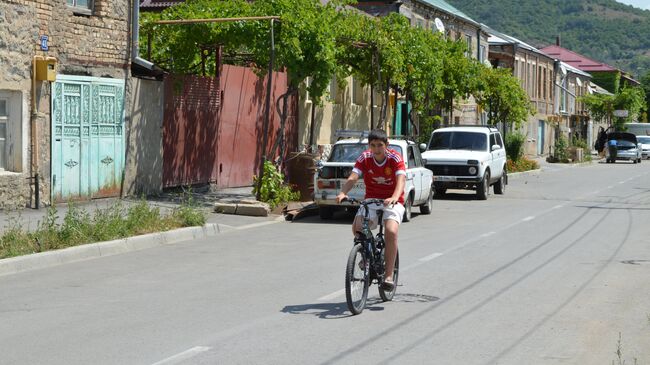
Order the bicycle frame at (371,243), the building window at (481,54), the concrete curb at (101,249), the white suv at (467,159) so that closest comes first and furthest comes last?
1. the bicycle frame at (371,243)
2. the concrete curb at (101,249)
3. the white suv at (467,159)
4. the building window at (481,54)

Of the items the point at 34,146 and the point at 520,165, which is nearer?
the point at 34,146

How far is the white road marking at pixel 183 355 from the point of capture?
7707 mm

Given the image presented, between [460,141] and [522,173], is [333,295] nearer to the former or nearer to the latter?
[460,141]

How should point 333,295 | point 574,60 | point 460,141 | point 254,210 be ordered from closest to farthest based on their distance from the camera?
1. point 333,295
2. point 254,210
3. point 460,141
4. point 574,60

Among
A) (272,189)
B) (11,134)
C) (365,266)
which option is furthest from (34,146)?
(365,266)

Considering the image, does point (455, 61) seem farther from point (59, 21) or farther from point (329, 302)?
point (329, 302)

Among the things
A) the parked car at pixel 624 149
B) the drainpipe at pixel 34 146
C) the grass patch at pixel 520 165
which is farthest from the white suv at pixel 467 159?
the parked car at pixel 624 149

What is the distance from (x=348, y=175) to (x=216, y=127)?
7234 mm

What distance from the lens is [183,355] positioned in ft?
26.1

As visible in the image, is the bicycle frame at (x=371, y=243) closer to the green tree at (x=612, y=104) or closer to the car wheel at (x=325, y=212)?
the car wheel at (x=325, y=212)

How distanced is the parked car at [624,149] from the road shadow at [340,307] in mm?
56207

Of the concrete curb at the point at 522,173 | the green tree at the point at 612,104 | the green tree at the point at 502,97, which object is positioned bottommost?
the concrete curb at the point at 522,173

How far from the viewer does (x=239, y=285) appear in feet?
38.8

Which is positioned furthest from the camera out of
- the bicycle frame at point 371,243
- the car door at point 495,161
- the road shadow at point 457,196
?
the car door at point 495,161
